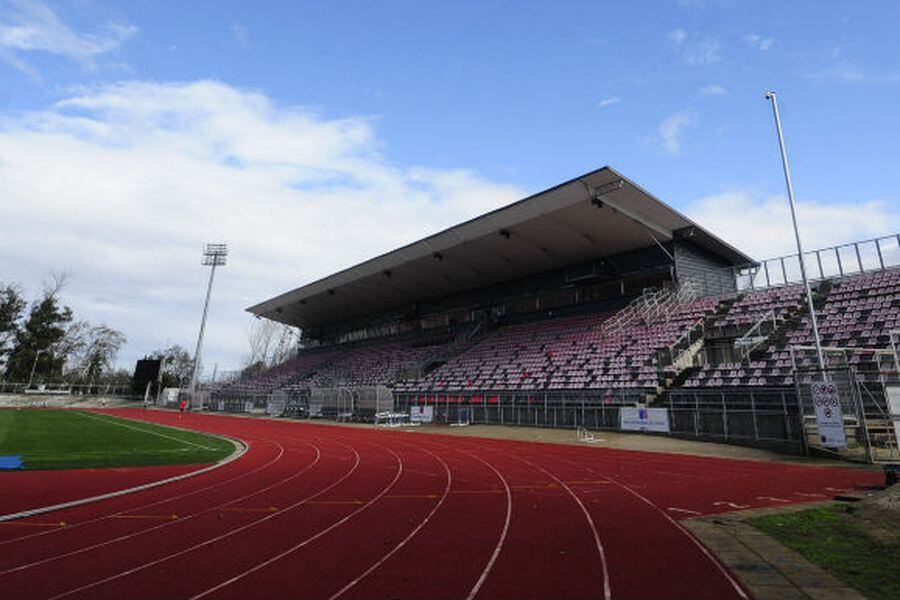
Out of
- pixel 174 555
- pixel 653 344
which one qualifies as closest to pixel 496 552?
pixel 174 555

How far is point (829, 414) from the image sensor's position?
15.4 m

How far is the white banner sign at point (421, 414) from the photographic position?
34250 millimetres

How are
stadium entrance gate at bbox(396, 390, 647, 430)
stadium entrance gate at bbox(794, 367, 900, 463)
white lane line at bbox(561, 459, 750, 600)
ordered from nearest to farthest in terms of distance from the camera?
white lane line at bbox(561, 459, 750, 600)
stadium entrance gate at bbox(794, 367, 900, 463)
stadium entrance gate at bbox(396, 390, 647, 430)

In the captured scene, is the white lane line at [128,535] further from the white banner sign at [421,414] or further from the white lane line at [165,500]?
the white banner sign at [421,414]

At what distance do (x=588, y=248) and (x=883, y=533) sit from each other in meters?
28.7

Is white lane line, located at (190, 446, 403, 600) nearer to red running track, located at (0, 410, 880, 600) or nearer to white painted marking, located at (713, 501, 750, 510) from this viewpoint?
red running track, located at (0, 410, 880, 600)

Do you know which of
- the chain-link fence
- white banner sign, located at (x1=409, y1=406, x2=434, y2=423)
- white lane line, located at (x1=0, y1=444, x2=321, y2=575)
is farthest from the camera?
white banner sign, located at (x1=409, y1=406, x2=434, y2=423)

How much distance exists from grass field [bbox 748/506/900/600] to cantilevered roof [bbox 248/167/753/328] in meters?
21.4

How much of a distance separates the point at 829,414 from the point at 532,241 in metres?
22.0

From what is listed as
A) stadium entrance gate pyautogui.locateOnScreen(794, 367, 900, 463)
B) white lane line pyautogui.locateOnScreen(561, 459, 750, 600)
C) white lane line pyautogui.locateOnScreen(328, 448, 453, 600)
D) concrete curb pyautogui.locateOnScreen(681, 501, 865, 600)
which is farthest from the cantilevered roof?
concrete curb pyautogui.locateOnScreen(681, 501, 865, 600)

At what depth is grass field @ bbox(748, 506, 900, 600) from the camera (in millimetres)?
5203

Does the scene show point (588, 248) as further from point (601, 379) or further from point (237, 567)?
point (237, 567)

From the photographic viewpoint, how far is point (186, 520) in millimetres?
8758

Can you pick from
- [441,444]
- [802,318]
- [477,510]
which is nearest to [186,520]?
[477,510]
